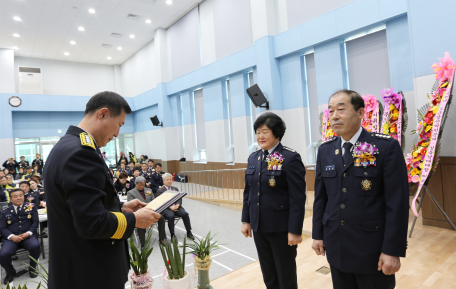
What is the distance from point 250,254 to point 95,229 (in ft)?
11.5

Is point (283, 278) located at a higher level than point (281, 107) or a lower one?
lower

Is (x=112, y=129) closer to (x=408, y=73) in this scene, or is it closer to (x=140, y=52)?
(x=408, y=73)

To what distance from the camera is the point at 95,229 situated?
118 cm

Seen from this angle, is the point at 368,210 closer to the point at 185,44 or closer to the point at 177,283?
the point at 177,283

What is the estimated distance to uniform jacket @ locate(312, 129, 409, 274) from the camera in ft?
4.83

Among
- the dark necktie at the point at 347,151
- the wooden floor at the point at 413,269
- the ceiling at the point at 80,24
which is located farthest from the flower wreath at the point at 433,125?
the ceiling at the point at 80,24

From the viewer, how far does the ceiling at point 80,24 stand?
10250mm

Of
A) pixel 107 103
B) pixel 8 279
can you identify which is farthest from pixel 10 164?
pixel 107 103

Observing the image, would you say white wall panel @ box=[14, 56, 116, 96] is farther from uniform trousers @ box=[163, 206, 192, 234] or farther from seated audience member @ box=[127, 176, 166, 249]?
uniform trousers @ box=[163, 206, 192, 234]

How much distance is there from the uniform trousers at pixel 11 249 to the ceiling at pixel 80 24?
29.4 feet

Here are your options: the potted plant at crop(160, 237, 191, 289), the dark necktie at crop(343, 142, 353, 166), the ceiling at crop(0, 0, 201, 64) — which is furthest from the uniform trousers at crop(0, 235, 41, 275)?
the ceiling at crop(0, 0, 201, 64)

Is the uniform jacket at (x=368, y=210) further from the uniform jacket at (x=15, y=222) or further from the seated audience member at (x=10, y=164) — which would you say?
the seated audience member at (x=10, y=164)

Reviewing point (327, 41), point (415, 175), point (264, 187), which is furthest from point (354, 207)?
point (327, 41)

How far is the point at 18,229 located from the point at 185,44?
941 cm
